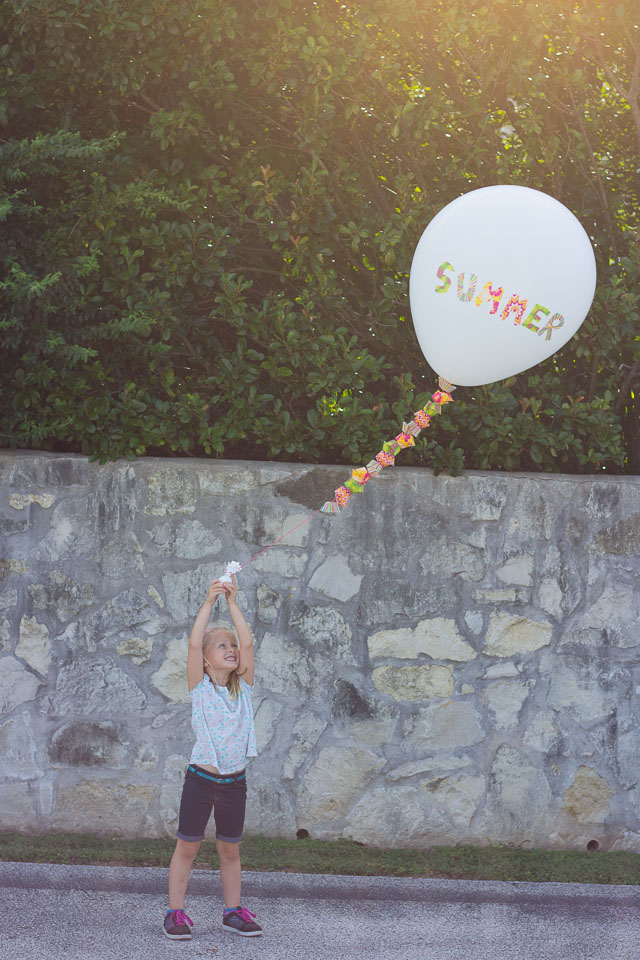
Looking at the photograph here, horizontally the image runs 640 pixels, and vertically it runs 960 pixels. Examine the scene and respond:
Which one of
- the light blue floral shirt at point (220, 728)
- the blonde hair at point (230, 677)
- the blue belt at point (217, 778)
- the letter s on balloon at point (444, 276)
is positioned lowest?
the blue belt at point (217, 778)

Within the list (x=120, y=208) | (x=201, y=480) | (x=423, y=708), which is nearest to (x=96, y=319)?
(x=120, y=208)

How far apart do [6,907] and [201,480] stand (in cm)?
183

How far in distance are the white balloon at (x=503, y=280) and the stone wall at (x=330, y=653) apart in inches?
41.5

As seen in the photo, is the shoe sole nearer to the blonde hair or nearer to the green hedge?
the blonde hair

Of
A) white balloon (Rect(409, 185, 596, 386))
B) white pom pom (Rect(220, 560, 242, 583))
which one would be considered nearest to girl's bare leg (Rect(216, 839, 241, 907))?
white pom pom (Rect(220, 560, 242, 583))

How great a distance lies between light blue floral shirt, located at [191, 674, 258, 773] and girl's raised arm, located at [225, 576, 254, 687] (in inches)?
3.0

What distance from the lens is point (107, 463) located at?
425 cm

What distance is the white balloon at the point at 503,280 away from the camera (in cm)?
322

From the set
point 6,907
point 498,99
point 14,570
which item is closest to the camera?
point 6,907

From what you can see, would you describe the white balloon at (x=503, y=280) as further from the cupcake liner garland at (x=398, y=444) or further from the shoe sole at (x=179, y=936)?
the shoe sole at (x=179, y=936)

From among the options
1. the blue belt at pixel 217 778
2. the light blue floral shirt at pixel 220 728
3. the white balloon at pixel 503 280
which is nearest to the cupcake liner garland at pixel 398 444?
the white balloon at pixel 503 280

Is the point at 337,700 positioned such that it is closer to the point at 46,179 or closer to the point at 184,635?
the point at 184,635

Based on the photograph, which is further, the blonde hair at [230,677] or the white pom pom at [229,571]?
the blonde hair at [230,677]

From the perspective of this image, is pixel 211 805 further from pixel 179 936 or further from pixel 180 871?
pixel 179 936
